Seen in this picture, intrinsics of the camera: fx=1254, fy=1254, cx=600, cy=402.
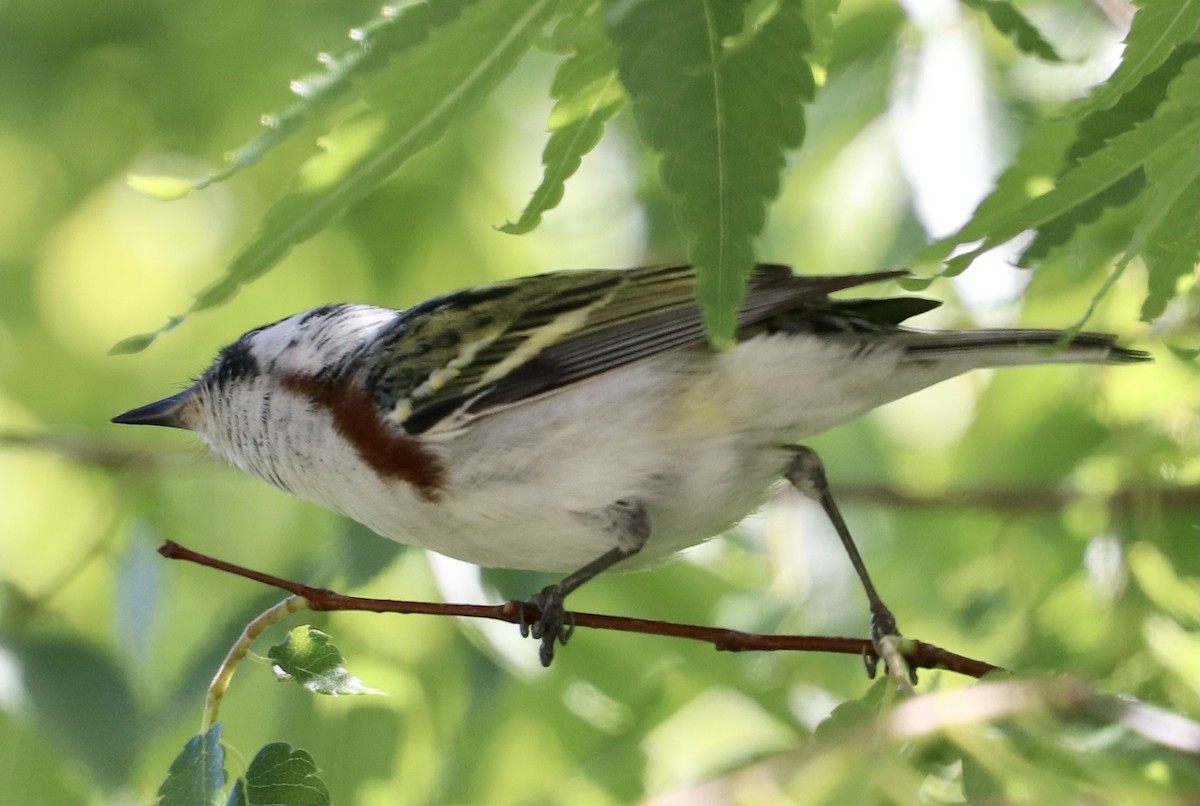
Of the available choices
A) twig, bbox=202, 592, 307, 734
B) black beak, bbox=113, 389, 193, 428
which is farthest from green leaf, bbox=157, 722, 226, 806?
black beak, bbox=113, 389, 193, 428

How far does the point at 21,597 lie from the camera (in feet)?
10.1

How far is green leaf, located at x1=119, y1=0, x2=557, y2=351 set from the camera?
156 centimetres

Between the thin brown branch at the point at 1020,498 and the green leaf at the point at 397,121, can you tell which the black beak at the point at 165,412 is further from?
the thin brown branch at the point at 1020,498

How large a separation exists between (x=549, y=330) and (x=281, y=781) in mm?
1311

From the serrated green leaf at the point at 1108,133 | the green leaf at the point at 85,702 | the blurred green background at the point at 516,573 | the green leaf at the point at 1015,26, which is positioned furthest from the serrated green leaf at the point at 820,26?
the green leaf at the point at 85,702

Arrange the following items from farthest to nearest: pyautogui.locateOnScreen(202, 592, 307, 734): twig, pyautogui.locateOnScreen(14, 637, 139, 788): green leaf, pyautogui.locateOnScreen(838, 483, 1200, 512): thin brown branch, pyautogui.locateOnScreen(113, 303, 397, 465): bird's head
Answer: pyautogui.locateOnScreen(838, 483, 1200, 512): thin brown branch, pyautogui.locateOnScreen(113, 303, 397, 465): bird's head, pyautogui.locateOnScreen(14, 637, 139, 788): green leaf, pyautogui.locateOnScreen(202, 592, 307, 734): twig

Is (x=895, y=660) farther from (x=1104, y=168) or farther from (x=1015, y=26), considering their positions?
(x=1015, y=26)

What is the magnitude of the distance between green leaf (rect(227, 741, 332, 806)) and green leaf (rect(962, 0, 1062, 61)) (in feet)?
5.07

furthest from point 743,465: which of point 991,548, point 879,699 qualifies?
point 991,548

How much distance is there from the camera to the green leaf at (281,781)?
5.76 ft

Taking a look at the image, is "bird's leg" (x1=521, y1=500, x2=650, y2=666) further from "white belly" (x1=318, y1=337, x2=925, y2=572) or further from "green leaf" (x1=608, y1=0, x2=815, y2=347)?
"green leaf" (x1=608, y1=0, x2=815, y2=347)

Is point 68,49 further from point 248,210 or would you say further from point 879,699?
point 879,699

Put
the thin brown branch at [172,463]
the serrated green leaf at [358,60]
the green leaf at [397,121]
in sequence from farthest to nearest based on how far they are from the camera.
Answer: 1. the thin brown branch at [172,463]
2. the green leaf at [397,121]
3. the serrated green leaf at [358,60]

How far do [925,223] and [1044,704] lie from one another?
213cm
